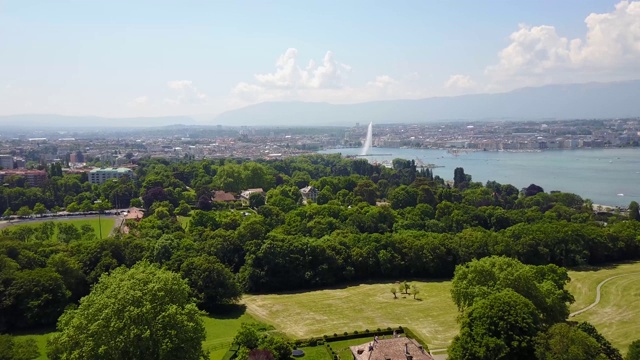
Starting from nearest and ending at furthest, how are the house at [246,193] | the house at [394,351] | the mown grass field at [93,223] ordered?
the house at [394,351] < the mown grass field at [93,223] < the house at [246,193]

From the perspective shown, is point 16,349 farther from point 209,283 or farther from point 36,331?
point 209,283

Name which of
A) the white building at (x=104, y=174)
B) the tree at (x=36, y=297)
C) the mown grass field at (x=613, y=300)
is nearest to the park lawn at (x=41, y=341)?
the tree at (x=36, y=297)

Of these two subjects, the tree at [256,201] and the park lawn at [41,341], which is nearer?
the park lawn at [41,341]

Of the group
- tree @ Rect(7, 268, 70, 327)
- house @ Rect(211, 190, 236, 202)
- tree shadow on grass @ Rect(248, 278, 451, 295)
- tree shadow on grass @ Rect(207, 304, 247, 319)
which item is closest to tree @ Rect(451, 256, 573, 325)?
tree shadow on grass @ Rect(248, 278, 451, 295)

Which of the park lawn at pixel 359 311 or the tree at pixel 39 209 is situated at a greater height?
the tree at pixel 39 209

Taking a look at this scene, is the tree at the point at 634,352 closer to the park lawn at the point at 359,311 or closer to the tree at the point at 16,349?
the park lawn at the point at 359,311

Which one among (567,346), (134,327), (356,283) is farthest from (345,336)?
(134,327)
